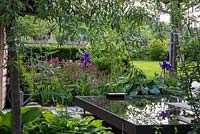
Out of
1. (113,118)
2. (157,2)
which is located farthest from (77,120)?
(157,2)

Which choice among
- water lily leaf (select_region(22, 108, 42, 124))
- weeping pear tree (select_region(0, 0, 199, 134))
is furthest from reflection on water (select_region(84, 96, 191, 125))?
weeping pear tree (select_region(0, 0, 199, 134))

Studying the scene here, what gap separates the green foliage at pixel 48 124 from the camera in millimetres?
3341

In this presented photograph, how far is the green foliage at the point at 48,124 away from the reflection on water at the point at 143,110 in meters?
0.44

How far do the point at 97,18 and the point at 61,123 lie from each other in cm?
158

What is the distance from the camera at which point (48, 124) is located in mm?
3471

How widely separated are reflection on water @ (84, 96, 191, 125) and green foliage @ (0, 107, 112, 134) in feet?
1.43

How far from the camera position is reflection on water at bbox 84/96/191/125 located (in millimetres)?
3834

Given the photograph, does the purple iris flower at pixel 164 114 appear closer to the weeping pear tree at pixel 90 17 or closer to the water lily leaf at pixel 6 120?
the water lily leaf at pixel 6 120

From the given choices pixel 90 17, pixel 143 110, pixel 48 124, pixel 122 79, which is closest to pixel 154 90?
pixel 122 79

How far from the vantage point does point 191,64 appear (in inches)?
134

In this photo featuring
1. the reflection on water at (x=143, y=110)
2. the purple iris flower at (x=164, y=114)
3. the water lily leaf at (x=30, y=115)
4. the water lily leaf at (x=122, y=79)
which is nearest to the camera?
the water lily leaf at (x=30, y=115)

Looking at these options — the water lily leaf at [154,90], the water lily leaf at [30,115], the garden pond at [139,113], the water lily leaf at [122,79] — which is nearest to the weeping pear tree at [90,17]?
the water lily leaf at [30,115]

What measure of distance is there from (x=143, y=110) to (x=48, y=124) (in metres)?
1.41

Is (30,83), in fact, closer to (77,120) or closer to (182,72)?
(77,120)
